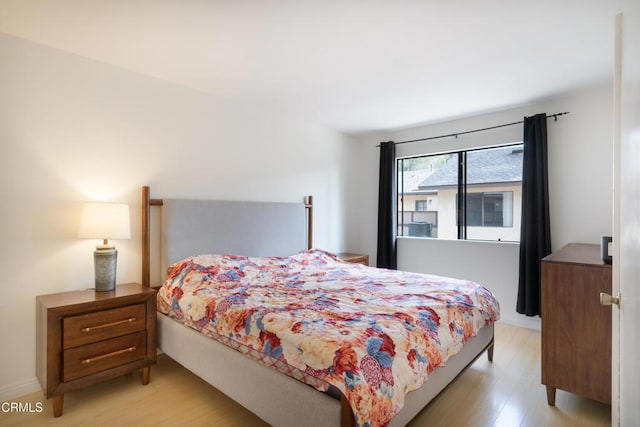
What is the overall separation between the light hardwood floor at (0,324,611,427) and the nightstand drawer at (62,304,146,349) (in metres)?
0.43

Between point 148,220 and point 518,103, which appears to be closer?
point 148,220

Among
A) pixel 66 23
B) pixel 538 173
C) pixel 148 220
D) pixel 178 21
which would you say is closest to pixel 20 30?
pixel 66 23

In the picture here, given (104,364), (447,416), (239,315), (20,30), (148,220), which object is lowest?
(447,416)

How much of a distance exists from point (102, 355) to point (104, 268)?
587 mm

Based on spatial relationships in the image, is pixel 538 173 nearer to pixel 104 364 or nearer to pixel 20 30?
pixel 104 364

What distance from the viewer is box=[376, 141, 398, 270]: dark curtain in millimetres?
4504

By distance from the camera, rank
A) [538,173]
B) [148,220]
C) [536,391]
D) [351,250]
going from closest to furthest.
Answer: [536,391], [148,220], [538,173], [351,250]

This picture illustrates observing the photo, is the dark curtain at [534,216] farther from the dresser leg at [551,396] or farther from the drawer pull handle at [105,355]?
the drawer pull handle at [105,355]

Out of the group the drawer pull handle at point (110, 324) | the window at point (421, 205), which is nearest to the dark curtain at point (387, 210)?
the window at point (421, 205)

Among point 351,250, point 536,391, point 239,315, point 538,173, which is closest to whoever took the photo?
point 239,315

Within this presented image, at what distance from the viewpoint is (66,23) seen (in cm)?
205

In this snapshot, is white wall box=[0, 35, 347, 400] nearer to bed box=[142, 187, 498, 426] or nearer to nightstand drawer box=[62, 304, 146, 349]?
bed box=[142, 187, 498, 426]

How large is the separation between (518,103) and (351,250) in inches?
111

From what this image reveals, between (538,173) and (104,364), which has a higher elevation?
(538,173)
